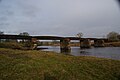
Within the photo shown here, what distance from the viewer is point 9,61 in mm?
17688

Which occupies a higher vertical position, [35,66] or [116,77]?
[35,66]

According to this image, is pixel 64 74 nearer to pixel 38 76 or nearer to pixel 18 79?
pixel 38 76

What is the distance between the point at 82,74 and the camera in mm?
15500

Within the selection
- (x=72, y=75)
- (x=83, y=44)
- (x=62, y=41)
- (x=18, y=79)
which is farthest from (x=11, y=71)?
(x=83, y=44)

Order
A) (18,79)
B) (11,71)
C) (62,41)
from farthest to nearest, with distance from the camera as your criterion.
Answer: (62,41)
(11,71)
(18,79)

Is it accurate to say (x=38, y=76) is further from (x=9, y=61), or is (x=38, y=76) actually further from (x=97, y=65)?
(x=97, y=65)

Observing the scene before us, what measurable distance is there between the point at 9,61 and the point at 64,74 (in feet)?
20.5

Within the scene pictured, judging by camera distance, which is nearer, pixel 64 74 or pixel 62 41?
pixel 64 74

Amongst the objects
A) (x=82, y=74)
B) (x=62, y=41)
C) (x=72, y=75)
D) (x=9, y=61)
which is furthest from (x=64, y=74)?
(x=62, y=41)

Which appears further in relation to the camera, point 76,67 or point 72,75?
point 76,67

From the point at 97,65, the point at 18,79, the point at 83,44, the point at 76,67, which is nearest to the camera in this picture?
the point at 18,79

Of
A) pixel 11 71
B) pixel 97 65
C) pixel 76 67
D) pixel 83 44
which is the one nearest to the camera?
pixel 11 71

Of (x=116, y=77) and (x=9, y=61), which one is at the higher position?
(x=9, y=61)

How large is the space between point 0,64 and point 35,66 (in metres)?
3.44
